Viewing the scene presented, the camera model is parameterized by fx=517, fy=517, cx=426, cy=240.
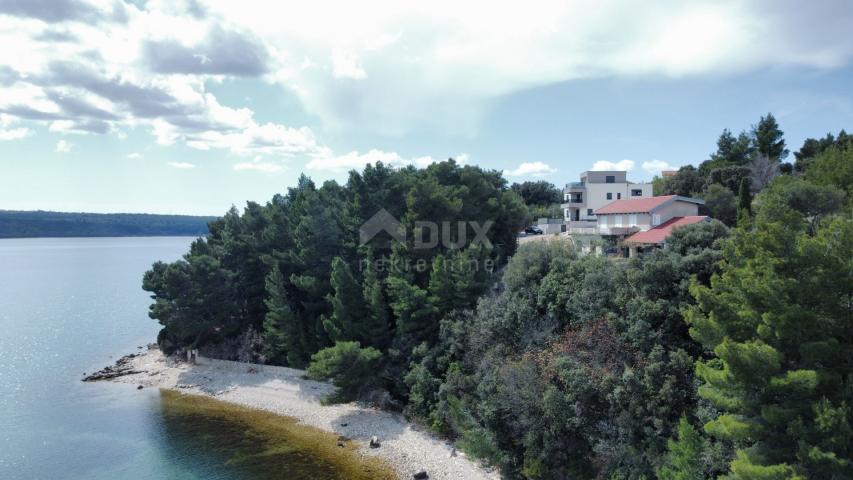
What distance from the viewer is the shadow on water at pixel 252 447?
955 inches

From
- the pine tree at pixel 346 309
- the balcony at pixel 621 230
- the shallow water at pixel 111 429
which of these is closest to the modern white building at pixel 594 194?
the balcony at pixel 621 230

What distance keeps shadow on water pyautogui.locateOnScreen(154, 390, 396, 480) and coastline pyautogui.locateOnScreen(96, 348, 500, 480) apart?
839 millimetres

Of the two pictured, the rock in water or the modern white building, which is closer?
the rock in water

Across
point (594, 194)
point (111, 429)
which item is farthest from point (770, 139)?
point (111, 429)

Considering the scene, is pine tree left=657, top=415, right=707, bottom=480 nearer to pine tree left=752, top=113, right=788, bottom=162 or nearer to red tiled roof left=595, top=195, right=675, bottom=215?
red tiled roof left=595, top=195, right=675, bottom=215

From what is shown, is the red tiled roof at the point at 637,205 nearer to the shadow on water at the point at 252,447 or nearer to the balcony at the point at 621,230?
the balcony at the point at 621,230

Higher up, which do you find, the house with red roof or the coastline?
the house with red roof

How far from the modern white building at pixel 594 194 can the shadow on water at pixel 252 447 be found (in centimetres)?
3773

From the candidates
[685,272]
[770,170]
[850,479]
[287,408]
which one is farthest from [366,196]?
[770,170]

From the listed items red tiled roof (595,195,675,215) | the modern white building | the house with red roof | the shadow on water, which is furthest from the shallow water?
the modern white building

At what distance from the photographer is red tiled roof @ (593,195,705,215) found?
3566 cm

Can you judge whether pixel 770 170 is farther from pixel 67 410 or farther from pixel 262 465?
pixel 67 410

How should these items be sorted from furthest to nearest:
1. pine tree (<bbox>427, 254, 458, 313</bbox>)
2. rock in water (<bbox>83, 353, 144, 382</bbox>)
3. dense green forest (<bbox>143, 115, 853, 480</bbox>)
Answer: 1. rock in water (<bbox>83, 353, 144, 382</bbox>)
2. pine tree (<bbox>427, 254, 458, 313</bbox>)
3. dense green forest (<bbox>143, 115, 853, 480</bbox>)

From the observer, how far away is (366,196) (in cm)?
3900
